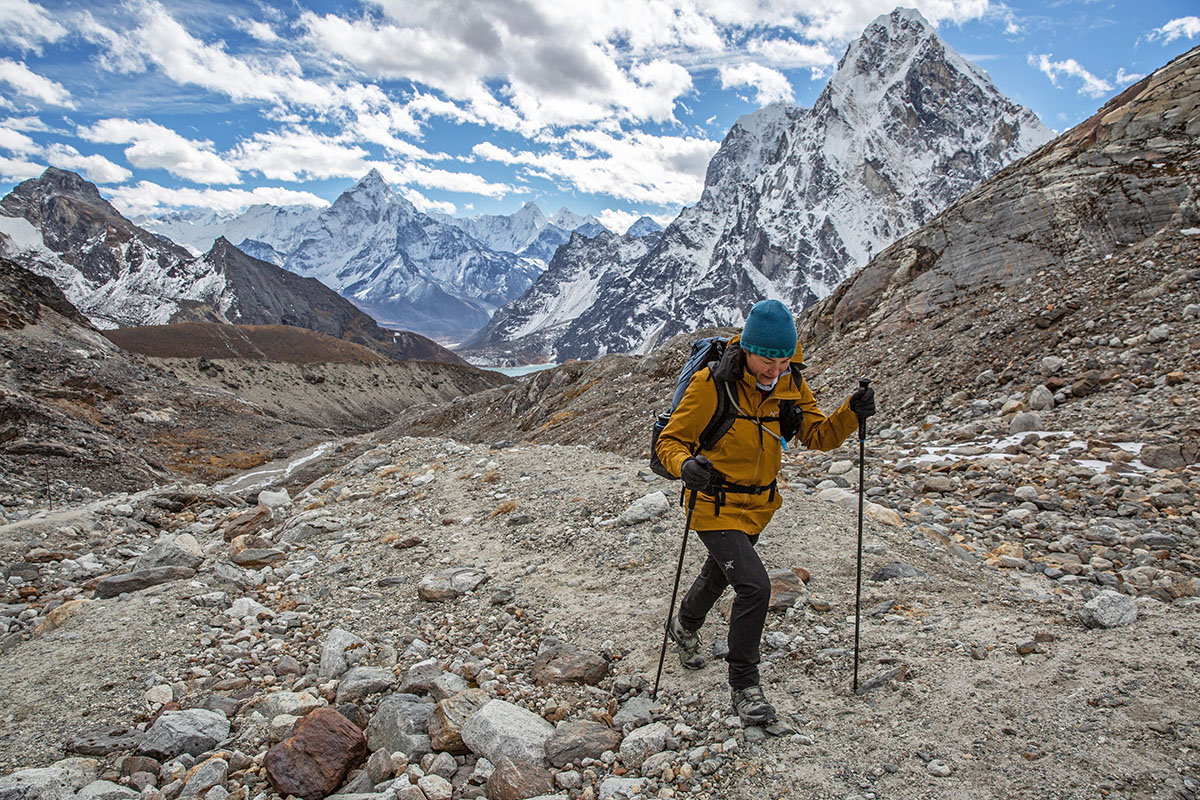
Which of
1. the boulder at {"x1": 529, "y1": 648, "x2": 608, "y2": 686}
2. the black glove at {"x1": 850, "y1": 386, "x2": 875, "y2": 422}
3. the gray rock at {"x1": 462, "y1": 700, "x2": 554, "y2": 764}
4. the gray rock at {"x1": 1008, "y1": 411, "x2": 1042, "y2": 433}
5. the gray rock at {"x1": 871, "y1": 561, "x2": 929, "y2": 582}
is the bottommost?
the gray rock at {"x1": 462, "y1": 700, "x2": 554, "y2": 764}

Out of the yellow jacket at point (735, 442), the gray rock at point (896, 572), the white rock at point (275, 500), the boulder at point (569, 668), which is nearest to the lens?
the yellow jacket at point (735, 442)

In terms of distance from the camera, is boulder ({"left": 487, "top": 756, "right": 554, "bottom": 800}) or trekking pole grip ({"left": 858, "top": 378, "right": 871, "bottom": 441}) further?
trekking pole grip ({"left": 858, "top": 378, "right": 871, "bottom": 441})

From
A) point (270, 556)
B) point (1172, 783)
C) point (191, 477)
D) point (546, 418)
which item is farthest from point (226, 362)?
point (1172, 783)

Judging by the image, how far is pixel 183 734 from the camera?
4.16m

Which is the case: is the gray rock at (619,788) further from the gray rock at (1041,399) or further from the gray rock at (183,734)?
the gray rock at (1041,399)

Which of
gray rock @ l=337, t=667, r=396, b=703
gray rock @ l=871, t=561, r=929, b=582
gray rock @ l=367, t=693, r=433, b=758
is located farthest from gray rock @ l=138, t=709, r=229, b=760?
gray rock @ l=871, t=561, r=929, b=582

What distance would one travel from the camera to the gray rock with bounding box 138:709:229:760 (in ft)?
13.4

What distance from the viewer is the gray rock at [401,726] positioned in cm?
399

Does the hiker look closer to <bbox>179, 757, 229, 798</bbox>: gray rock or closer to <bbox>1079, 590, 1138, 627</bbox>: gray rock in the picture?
<bbox>1079, 590, 1138, 627</bbox>: gray rock

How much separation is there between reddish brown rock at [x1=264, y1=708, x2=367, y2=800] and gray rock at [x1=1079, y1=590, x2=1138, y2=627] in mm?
5375

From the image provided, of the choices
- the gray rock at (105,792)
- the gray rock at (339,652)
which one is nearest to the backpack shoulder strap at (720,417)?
the gray rock at (339,652)

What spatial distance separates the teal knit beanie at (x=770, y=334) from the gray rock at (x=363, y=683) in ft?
12.7

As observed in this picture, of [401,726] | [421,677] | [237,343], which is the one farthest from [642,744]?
[237,343]

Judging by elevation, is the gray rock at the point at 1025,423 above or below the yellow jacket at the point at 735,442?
Answer: above
